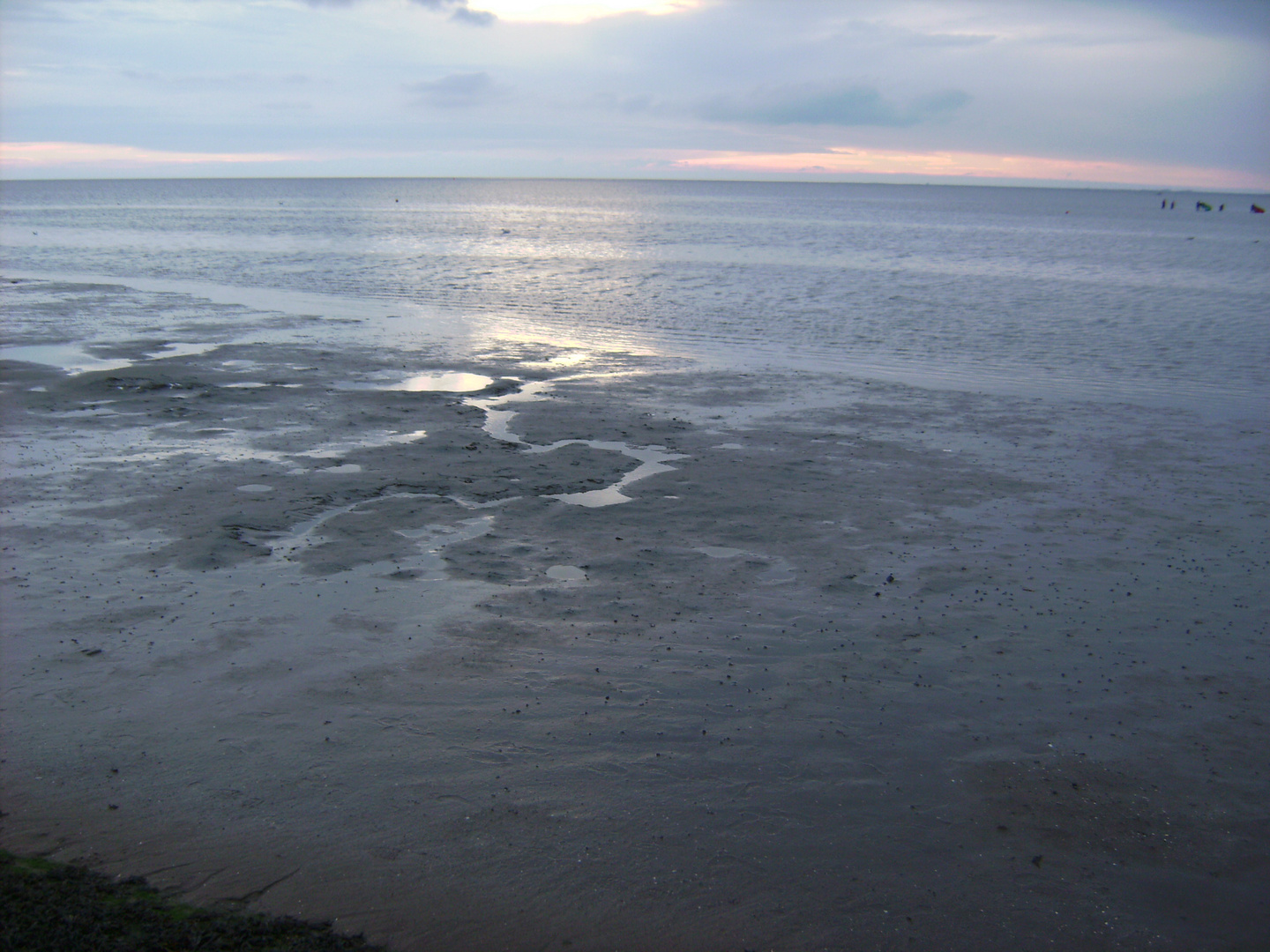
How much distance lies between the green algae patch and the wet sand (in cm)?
19

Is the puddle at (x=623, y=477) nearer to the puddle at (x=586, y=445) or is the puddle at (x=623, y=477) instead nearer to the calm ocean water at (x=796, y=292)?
the puddle at (x=586, y=445)

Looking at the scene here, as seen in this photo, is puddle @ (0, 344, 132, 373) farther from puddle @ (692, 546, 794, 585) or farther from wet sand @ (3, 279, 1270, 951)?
puddle @ (692, 546, 794, 585)

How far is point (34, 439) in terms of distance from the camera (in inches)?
523

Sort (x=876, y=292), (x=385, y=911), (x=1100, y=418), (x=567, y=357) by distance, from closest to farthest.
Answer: (x=385, y=911) → (x=1100, y=418) → (x=567, y=357) → (x=876, y=292)

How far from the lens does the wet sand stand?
16.4ft

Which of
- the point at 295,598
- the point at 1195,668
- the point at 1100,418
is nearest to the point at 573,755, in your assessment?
the point at 295,598

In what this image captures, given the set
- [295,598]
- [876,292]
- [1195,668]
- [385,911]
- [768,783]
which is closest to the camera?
[385,911]

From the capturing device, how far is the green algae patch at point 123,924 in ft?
14.1

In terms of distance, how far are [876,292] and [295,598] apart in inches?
1210

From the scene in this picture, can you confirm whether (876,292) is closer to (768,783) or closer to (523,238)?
(768,783)

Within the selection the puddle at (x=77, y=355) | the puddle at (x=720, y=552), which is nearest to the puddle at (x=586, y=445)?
the puddle at (x=720, y=552)

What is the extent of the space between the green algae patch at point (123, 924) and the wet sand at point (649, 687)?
0.61 ft

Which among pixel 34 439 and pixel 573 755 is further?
pixel 34 439

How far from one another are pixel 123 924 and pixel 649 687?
384cm
